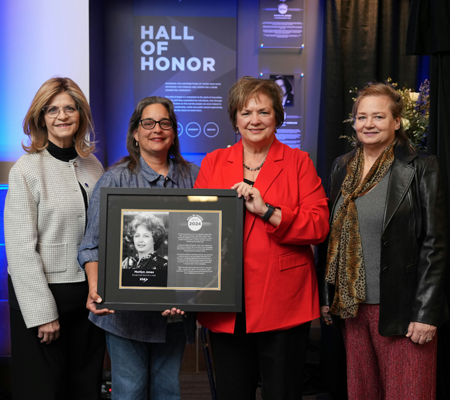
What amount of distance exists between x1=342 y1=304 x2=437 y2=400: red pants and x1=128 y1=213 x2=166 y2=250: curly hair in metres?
1.02

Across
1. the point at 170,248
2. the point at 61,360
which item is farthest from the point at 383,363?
the point at 61,360

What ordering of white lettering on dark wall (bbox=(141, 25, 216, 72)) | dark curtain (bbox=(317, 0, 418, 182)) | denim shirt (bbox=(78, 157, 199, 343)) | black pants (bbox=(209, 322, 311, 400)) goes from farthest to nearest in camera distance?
white lettering on dark wall (bbox=(141, 25, 216, 72)), dark curtain (bbox=(317, 0, 418, 182)), denim shirt (bbox=(78, 157, 199, 343)), black pants (bbox=(209, 322, 311, 400))

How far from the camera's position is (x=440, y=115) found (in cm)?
254

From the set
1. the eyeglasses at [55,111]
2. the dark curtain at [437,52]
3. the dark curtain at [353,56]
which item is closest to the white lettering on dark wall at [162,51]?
the dark curtain at [353,56]

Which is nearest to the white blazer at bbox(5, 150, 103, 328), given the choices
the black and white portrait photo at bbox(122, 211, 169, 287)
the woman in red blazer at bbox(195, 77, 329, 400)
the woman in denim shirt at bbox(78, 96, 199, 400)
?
the woman in denim shirt at bbox(78, 96, 199, 400)

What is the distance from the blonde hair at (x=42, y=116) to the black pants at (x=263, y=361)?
123cm

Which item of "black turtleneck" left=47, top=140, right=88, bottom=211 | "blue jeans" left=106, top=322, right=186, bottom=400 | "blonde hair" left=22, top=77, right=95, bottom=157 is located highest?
"blonde hair" left=22, top=77, right=95, bottom=157

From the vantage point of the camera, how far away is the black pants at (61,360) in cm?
204

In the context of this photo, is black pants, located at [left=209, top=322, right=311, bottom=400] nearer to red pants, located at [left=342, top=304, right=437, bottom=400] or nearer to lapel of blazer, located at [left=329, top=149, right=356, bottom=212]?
red pants, located at [left=342, top=304, right=437, bottom=400]

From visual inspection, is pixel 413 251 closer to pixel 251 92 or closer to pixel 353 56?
pixel 251 92

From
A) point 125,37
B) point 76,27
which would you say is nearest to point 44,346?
point 76,27

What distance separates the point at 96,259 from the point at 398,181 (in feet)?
4.67

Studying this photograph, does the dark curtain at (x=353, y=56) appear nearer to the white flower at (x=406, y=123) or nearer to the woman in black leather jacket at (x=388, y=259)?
the white flower at (x=406, y=123)

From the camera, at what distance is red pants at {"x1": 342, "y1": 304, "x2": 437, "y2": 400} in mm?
1882
